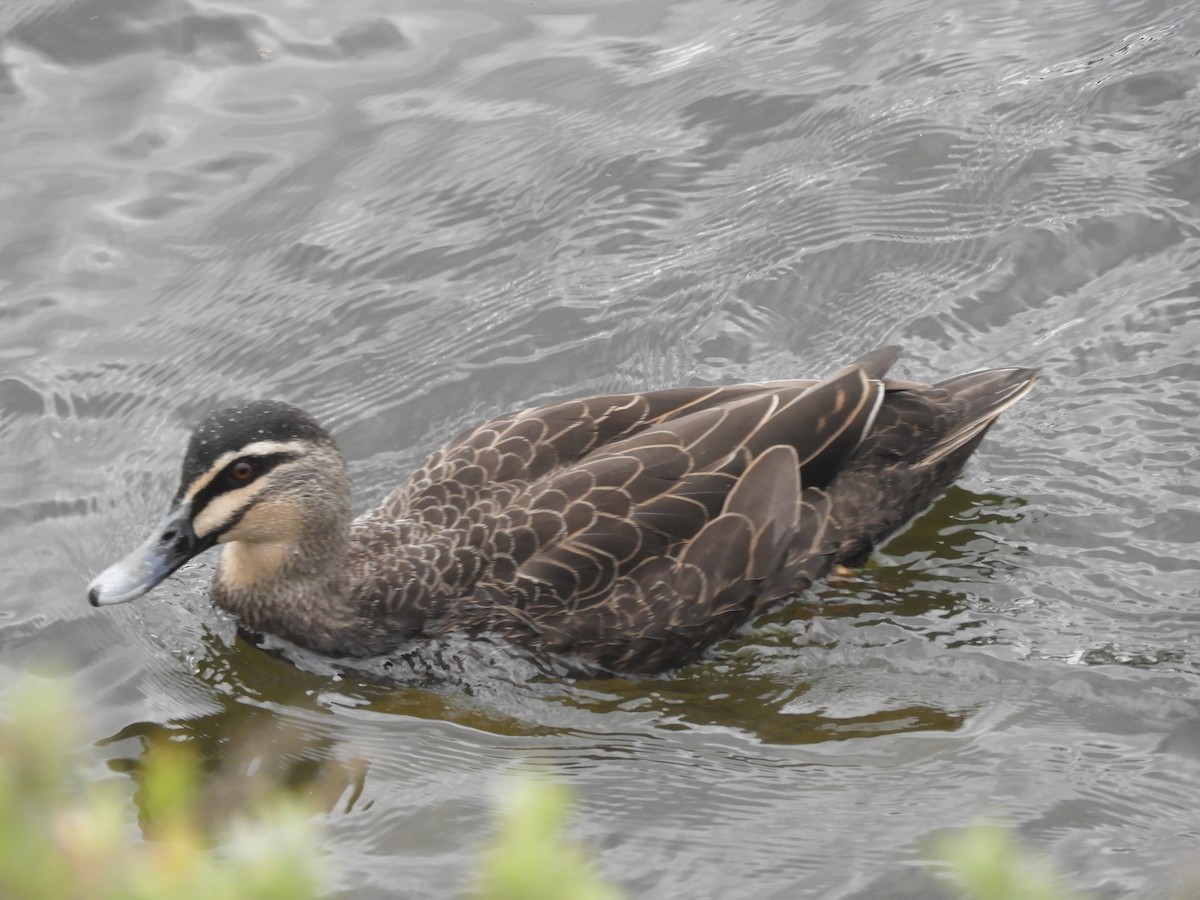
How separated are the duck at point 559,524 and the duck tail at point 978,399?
75mm

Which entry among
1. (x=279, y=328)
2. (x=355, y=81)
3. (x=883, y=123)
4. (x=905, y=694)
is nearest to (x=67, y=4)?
(x=355, y=81)

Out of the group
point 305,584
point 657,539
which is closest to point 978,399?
point 657,539

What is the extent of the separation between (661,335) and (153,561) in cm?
373

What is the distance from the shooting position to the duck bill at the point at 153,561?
25.0 feet

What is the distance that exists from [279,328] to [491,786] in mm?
4211

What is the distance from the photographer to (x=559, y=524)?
7.82 meters

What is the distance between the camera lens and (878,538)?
341 inches

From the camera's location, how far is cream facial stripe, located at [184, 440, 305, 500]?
7629 millimetres

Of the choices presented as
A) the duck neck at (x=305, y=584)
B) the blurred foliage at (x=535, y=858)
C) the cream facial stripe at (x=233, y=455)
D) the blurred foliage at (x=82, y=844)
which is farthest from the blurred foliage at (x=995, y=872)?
the duck neck at (x=305, y=584)

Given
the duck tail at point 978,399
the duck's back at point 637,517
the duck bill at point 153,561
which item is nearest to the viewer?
the duck bill at point 153,561

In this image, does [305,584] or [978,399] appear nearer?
[305,584]

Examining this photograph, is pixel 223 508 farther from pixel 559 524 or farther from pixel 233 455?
pixel 559 524

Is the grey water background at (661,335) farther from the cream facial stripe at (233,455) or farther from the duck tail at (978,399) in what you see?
the cream facial stripe at (233,455)

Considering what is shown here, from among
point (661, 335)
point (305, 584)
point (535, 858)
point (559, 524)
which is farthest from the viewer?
point (661, 335)
